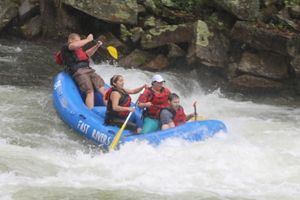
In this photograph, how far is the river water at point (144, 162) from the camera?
4.11 metres

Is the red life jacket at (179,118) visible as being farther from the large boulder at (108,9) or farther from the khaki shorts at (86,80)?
the large boulder at (108,9)

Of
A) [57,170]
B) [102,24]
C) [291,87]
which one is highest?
[102,24]

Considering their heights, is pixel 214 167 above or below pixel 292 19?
below

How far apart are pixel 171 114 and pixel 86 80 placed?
6.35ft

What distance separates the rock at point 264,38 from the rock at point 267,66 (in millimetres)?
226

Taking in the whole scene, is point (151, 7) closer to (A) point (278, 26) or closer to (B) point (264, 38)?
(B) point (264, 38)

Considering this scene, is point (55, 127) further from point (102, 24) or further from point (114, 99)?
point (102, 24)

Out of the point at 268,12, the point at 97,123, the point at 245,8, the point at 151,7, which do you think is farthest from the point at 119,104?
the point at 268,12

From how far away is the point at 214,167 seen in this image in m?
4.72

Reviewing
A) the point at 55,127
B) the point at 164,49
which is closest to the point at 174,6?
the point at 164,49

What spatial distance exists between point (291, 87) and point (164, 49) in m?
3.11

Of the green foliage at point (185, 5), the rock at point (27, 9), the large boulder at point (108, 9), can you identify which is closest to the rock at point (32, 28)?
the rock at point (27, 9)

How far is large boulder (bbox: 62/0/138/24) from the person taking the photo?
33.8 ft

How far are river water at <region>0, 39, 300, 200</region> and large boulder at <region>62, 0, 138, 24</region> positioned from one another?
10.7 ft
